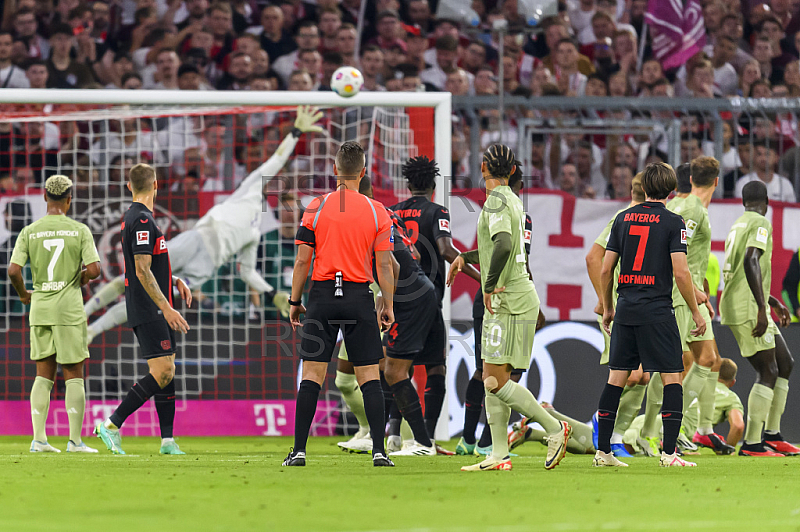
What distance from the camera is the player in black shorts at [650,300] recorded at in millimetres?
6648

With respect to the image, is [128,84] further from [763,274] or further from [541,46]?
[763,274]

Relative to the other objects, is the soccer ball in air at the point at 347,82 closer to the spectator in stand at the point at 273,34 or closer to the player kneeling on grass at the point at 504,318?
the player kneeling on grass at the point at 504,318

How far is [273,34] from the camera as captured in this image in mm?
14102

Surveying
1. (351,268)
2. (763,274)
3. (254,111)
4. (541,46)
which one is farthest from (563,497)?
(541,46)

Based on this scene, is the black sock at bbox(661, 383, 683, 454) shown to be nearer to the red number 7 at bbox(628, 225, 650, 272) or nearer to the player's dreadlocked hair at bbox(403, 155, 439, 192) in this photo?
the red number 7 at bbox(628, 225, 650, 272)

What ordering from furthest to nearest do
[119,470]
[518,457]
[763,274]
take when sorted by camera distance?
[763,274] → [518,457] → [119,470]

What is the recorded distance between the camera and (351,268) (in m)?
6.38

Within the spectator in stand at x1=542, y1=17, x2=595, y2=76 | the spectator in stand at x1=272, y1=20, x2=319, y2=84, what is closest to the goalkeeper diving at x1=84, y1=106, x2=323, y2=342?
the spectator in stand at x1=272, y1=20, x2=319, y2=84

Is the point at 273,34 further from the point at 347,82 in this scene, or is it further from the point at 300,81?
the point at 347,82

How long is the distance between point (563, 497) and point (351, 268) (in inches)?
79.0

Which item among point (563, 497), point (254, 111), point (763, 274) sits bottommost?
point (563, 497)

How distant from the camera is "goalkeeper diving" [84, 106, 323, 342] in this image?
10.7 metres

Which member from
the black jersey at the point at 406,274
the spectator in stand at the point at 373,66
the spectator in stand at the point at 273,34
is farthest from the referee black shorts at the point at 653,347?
the spectator in stand at the point at 273,34

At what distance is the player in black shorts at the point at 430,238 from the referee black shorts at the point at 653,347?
1.54 m
